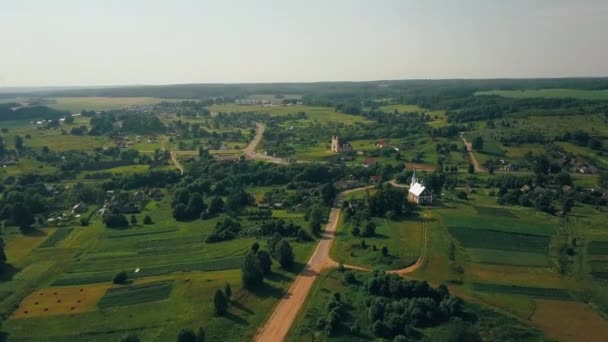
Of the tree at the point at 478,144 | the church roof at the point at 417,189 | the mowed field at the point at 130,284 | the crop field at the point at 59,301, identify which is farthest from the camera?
the tree at the point at 478,144

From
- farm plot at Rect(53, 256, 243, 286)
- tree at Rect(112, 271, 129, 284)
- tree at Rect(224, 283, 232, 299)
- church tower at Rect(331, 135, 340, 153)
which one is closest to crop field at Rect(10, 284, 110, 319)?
tree at Rect(112, 271, 129, 284)

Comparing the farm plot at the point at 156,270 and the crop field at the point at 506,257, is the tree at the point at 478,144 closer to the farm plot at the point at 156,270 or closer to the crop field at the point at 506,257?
the crop field at the point at 506,257

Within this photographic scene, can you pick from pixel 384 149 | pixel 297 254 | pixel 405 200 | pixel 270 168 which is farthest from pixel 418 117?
pixel 297 254

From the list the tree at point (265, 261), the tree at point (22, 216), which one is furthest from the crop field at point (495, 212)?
the tree at point (22, 216)

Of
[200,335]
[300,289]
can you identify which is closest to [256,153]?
[300,289]

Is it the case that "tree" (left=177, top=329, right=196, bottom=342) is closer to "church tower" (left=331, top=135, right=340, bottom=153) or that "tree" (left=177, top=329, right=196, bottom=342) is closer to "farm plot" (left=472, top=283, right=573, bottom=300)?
"farm plot" (left=472, top=283, right=573, bottom=300)
